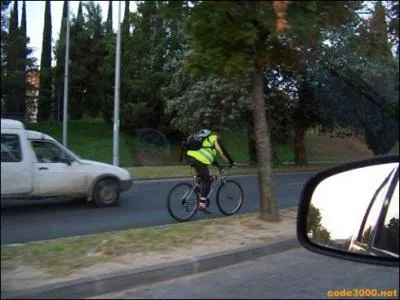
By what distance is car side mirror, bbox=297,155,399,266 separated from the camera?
2988mm

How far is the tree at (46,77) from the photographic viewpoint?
53338 millimetres

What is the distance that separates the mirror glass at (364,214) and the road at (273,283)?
2.07 meters

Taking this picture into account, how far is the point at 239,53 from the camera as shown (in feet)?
30.6

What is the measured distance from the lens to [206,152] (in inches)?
443

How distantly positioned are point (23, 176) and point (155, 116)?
33.7m

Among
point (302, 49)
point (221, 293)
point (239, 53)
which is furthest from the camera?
point (302, 49)

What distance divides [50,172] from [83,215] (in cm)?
117

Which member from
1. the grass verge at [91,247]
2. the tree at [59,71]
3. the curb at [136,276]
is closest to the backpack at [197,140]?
the grass verge at [91,247]

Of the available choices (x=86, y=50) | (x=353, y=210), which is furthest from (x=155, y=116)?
(x=353, y=210)

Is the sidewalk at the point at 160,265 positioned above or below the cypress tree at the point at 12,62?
below

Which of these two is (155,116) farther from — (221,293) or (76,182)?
(221,293)

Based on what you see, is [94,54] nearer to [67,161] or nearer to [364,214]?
[67,161]

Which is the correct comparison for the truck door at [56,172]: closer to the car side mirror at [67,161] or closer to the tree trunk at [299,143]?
the car side mirror at [67,161]

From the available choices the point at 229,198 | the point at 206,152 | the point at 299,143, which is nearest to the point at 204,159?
the point at 206,152
